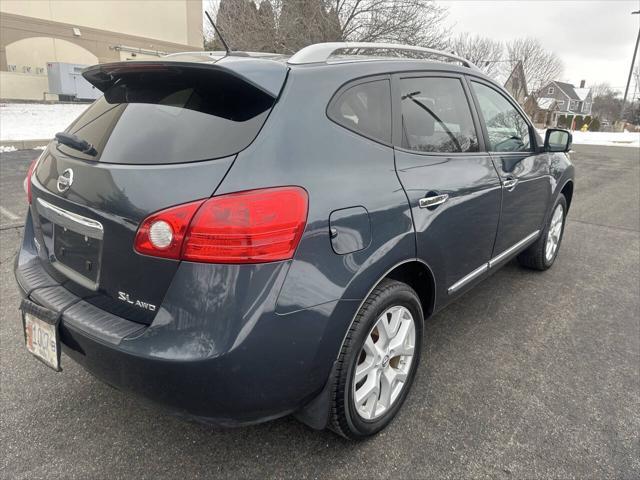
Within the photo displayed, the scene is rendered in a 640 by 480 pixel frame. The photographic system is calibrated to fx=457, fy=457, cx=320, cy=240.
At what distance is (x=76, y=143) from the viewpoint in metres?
1.99

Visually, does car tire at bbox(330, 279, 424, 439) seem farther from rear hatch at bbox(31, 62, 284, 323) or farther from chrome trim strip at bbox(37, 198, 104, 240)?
chrome trim strip at bbox(37, 198, 104, 240)

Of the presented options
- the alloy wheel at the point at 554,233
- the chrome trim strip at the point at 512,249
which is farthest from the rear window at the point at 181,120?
the alloy wheel at the point at 554,233

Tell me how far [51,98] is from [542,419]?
2916cm

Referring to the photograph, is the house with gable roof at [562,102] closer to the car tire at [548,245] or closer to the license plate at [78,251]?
the car tire at [548,245]

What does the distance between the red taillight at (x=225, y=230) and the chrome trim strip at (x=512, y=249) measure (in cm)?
197

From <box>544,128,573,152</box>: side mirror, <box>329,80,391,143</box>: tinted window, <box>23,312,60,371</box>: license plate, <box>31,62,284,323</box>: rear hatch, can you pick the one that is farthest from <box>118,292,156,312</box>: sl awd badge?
<box>544,128,573,152</box>: side mirror

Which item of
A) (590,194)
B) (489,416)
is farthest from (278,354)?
(590,194)

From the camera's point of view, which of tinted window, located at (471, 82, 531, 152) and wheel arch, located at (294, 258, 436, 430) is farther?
tinted window, located at (471, 82, 531, 152)

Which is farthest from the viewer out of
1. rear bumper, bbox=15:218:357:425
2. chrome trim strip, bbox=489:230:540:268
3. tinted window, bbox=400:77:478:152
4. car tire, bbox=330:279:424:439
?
chrome trim strip, bbox=489:230:540:268

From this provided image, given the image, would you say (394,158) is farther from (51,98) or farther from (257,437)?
(51,98)

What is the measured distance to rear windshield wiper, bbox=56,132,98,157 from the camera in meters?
1.89

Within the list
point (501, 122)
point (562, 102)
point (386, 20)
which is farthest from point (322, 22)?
point (562, 102)

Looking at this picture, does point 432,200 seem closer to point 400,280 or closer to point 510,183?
point 400,280

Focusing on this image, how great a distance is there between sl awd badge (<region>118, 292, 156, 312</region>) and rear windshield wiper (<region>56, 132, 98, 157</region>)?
1.96ft
